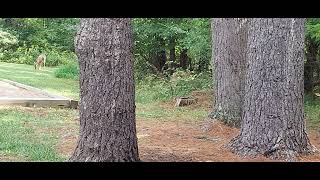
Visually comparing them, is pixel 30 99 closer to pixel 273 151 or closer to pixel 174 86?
pixel 174 86

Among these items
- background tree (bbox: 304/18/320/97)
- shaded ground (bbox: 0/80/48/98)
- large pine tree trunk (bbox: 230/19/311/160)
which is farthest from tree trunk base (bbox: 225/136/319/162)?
shaded ground (bbox: 0/80/48/98)

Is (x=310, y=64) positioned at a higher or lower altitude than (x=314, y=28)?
lower

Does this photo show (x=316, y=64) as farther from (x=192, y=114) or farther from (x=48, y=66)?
(x=48, y=66)

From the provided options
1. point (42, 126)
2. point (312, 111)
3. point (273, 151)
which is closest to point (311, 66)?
point (312, 111)

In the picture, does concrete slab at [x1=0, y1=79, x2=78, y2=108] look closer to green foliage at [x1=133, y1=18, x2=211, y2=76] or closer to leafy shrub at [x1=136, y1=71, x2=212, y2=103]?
leafy shrub at [x1=136, y1=71, x2=212, y2=103]

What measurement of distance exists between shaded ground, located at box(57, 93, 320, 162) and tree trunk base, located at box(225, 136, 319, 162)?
93 mm

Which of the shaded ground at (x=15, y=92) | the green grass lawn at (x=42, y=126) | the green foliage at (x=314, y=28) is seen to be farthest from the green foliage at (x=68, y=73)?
the green foliage at (x=314, y=28)

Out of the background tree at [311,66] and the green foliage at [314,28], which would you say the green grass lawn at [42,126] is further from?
the background tree at [311,66]

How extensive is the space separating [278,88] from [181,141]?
78.8 inches

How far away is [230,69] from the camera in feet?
29.5

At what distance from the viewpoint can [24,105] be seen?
35.1ft

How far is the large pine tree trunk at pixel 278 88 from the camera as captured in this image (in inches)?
238
